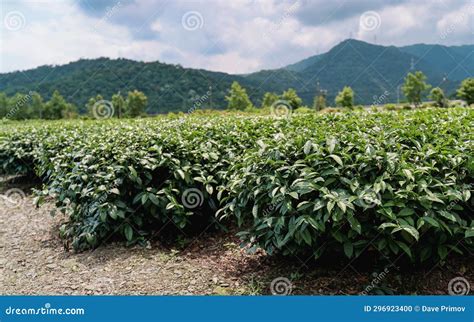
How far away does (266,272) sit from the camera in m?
3.27

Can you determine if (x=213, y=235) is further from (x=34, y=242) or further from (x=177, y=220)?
(x=34, y=242)

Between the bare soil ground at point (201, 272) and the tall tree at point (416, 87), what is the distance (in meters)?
43.9

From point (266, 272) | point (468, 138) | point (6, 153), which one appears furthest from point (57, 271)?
point (6, 153)

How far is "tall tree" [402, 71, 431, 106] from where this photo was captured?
43.1 m

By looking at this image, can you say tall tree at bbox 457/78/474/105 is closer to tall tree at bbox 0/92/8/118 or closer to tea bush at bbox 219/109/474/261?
tea bush at bbox 219/109/474/261

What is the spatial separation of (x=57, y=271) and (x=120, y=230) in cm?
63

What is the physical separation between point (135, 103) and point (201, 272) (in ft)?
146

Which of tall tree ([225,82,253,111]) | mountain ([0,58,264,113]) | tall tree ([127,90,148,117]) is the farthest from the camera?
tall tree ([127,90,148,117])

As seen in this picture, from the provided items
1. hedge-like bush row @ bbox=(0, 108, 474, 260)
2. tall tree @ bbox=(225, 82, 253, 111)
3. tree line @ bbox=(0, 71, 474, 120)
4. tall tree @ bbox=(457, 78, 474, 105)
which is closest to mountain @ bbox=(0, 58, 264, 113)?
tree line @ bbox=(0, 71, 474, 120)

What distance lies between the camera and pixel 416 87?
4325 cm

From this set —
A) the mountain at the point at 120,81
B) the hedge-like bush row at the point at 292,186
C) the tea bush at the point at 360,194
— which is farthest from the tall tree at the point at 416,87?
the tea bush at the point at 360,194

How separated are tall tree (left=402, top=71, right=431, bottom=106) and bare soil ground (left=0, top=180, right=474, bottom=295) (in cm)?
4392

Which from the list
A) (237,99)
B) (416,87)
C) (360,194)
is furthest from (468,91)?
(360,194)

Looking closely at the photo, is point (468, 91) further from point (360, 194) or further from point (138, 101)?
point (360, 194)
